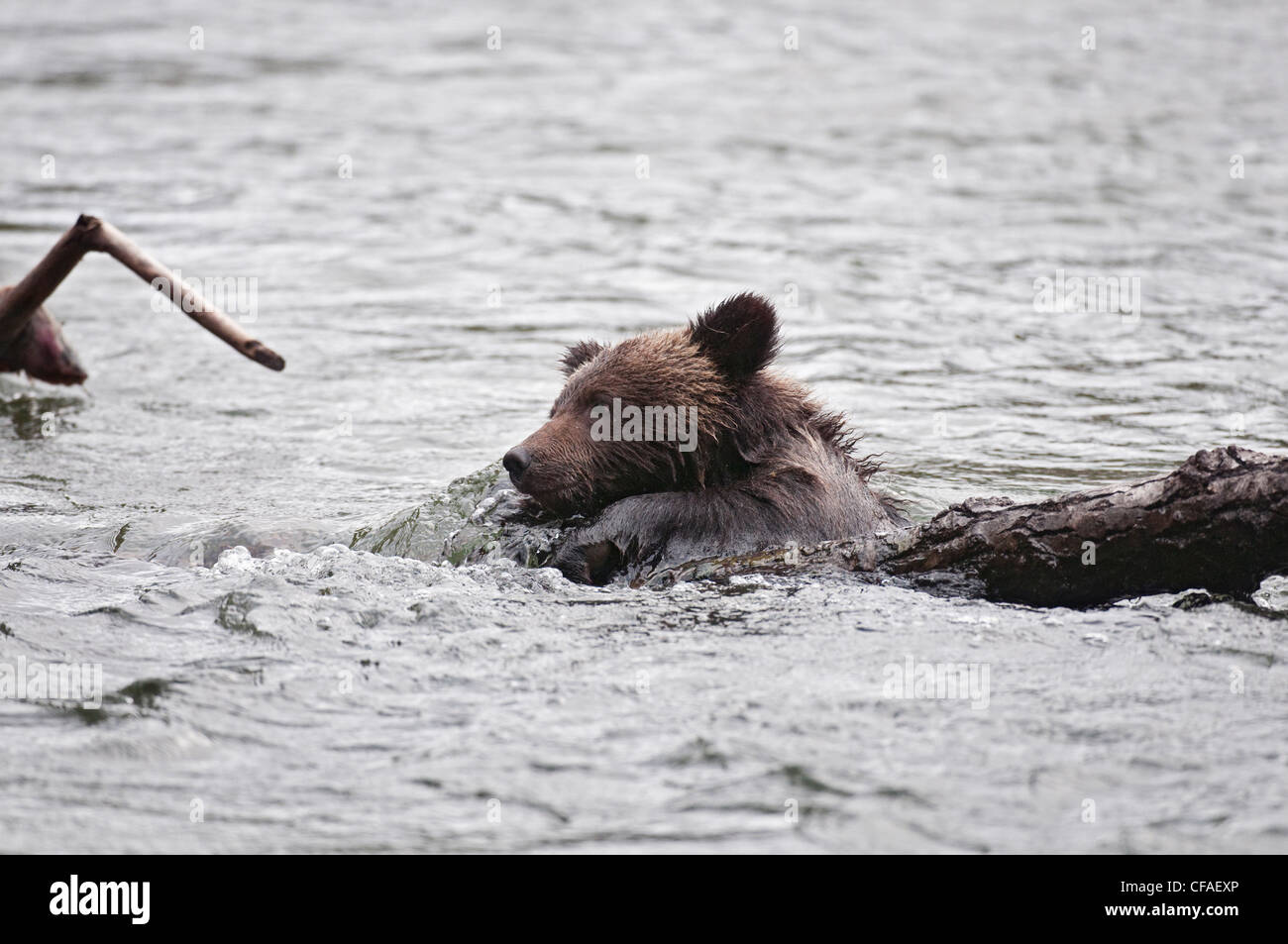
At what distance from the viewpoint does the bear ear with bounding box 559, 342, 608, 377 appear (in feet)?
26.5

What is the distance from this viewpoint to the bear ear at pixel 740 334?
7426 millimetres

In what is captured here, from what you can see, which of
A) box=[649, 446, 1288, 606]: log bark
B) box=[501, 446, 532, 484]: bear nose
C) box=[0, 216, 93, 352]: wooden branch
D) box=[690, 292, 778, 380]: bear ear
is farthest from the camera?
box=[0, 216, 93, 352]: wooden branch

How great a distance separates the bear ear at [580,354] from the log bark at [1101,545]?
1.59 metres

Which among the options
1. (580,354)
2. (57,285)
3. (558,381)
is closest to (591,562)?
(580,354)

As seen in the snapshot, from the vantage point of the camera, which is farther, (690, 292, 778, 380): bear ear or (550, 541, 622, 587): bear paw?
(690, 292, 778, 380): bear ear

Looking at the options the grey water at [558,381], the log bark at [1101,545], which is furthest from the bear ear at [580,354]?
the log bark at [1101,545]

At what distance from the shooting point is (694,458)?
754 centimetres

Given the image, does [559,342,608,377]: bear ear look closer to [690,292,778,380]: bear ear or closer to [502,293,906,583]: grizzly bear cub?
[502,293,906,583]: grizzly bear cub

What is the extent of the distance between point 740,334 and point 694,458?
0.67 m

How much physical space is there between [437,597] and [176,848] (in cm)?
214

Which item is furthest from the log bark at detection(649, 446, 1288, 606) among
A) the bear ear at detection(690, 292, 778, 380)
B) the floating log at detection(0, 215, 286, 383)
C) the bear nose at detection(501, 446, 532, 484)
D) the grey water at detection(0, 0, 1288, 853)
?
the floating log at detection(0, 215, 286, 383)

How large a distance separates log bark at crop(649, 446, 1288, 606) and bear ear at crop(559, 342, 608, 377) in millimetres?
1585
